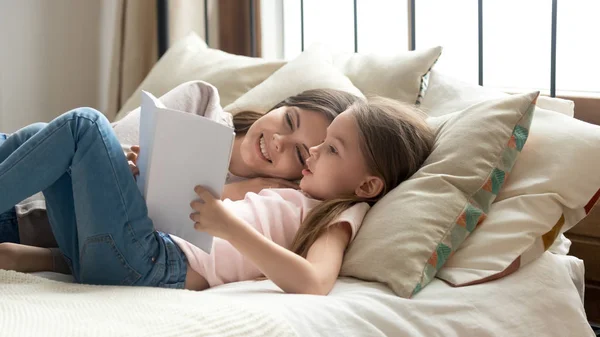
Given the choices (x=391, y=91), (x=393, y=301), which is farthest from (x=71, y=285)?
(x=391, y=91)

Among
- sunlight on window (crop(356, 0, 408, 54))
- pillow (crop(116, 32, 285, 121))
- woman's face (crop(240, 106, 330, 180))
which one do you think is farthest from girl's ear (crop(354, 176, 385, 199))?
sunlight on window (crop(356, 0, 408, 54))

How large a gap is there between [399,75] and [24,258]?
3.22 ft

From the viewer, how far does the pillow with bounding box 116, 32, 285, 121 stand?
2.31 m

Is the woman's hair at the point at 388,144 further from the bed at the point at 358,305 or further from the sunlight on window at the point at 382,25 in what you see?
the sunlight on window at the point at 382,25

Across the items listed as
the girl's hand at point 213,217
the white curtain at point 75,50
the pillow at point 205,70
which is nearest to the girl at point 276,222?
the girl's hand at point 213,217

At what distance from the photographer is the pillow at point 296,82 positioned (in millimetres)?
2025

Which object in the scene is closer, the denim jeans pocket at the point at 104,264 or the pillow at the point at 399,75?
the denim jeans pocket at the point at 104,264

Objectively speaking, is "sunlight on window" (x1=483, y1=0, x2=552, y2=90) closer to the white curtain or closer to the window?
the window

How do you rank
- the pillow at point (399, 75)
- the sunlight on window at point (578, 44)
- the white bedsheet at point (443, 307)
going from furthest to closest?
1. the sunlight on window at point (578, 44)
2. the pillow at point (399, 75)
3. the white bedsheet at point (443, 307)

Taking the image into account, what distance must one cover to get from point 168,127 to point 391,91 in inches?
33.0

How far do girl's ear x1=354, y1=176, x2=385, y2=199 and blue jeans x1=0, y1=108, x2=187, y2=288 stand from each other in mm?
413

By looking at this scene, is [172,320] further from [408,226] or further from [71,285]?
[408,226]

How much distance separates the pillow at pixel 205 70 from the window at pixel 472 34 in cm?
24

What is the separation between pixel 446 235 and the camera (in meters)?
1.41
